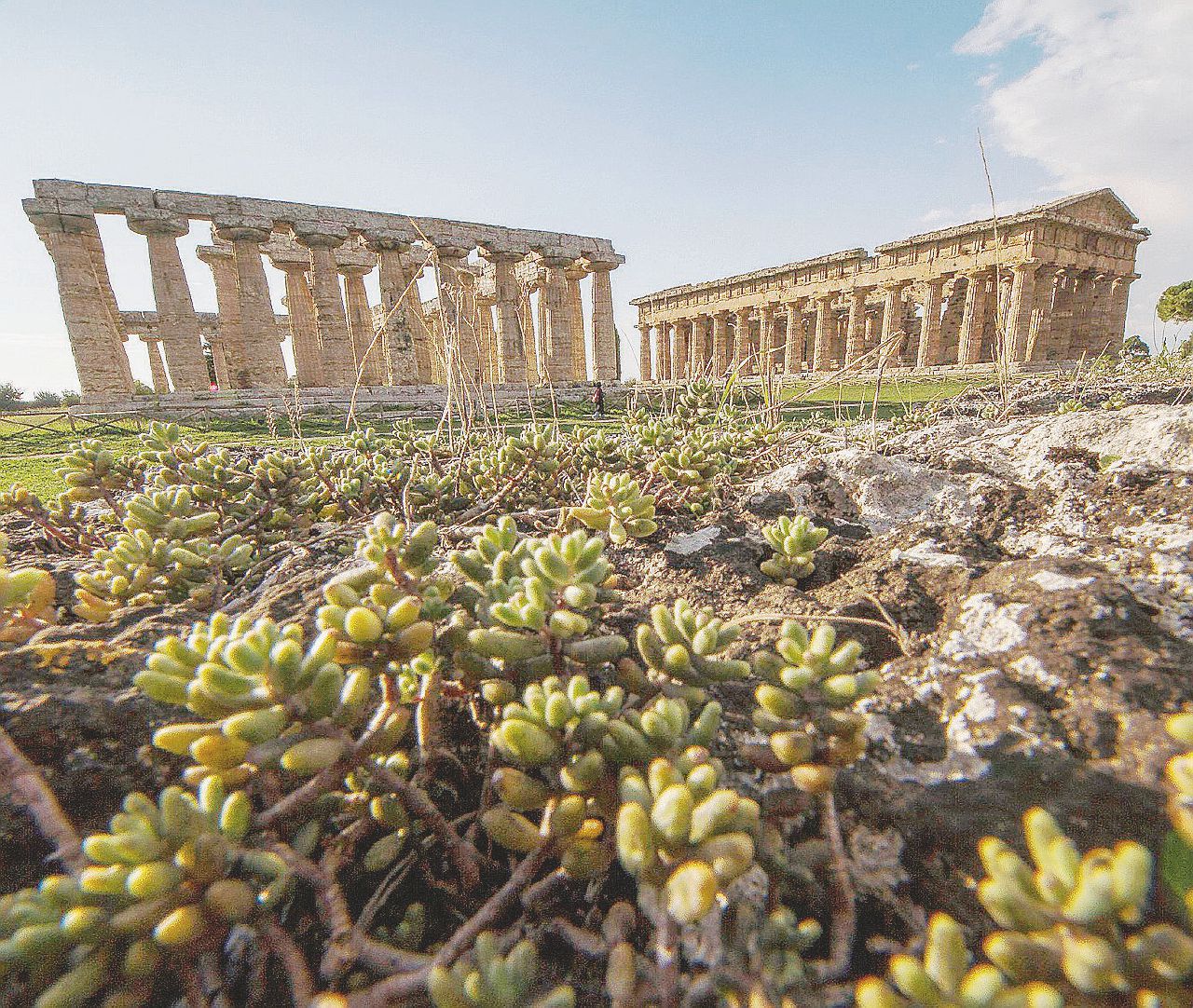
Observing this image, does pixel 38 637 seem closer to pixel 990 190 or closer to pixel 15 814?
pixel 15 814

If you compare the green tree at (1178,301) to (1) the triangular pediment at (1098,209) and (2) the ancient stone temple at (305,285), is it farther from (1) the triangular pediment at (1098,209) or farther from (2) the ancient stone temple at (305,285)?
(2) the ancient stone temple at (305,285)

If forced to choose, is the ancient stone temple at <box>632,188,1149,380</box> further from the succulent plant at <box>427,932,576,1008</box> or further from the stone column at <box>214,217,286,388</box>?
the succulent plant at <box>427,932,576,1008</box>

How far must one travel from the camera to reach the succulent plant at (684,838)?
25.8 inches

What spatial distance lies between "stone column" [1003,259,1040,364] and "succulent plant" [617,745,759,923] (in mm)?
29289

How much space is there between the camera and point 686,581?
1.76 metres

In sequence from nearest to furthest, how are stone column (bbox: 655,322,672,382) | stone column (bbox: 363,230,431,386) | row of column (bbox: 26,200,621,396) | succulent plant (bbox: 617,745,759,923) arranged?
succulent plant (bbox: 617,745,759,923)
row of column (bbox: 26,200,621,396)
stone column (bbox: 363,230,431,386)
stone column (bbox: 655,322,672,382)

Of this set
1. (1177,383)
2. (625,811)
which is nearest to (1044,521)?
(625,811)

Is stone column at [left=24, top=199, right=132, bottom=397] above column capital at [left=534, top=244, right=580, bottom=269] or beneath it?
beneath

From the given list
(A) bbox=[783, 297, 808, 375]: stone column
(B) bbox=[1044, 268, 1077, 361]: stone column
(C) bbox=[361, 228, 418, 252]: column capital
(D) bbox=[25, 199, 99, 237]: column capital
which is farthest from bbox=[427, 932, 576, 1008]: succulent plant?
(B) bbox=[1044, 268, 1077, 361]: stone column

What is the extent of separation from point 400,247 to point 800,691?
2370 cm

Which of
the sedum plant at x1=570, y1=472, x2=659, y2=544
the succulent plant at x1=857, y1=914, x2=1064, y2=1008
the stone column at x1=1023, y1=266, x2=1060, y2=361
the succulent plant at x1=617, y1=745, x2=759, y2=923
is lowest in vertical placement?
the succulent plant at x1=857, y1=914, x2=1064, y2=1008

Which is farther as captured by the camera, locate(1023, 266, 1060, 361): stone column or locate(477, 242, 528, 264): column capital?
locate(1023, 266, 1060, 361): stone column

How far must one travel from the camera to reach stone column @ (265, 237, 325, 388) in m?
22.1

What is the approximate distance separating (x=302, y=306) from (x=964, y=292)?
33.3 metres
